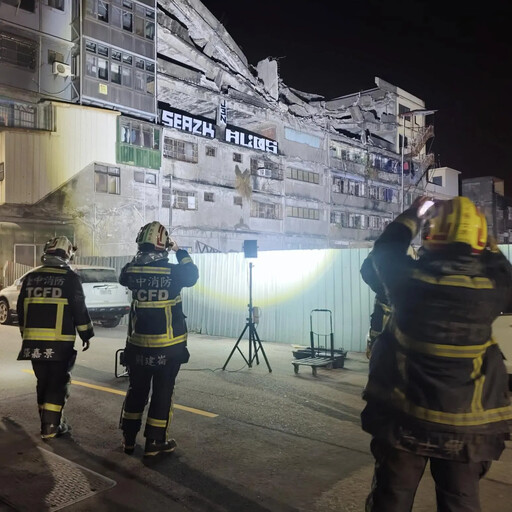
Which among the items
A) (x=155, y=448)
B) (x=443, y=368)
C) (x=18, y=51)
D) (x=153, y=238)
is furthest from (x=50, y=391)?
(x=18, y=51)

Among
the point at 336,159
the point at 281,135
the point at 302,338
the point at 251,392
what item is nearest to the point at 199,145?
the point at 281,135

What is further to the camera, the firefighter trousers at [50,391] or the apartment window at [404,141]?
the apartment window at [404,141]

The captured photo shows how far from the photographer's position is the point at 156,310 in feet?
14.7

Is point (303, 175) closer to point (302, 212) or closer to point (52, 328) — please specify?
point (302, 212)

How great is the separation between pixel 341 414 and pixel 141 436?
2444 millimetres

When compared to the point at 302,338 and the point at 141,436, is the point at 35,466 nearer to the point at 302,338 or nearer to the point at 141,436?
the point at 141,436

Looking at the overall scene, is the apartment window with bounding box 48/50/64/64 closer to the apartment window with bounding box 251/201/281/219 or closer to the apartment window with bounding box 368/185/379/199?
the apartment window with bounding box 251/201/281/219

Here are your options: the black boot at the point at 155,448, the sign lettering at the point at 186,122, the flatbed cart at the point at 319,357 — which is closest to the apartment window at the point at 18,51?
the sign lettering at the point at 186,122

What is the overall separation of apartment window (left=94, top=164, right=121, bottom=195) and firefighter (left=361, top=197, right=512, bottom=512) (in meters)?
26.7

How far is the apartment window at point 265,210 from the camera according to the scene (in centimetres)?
3712

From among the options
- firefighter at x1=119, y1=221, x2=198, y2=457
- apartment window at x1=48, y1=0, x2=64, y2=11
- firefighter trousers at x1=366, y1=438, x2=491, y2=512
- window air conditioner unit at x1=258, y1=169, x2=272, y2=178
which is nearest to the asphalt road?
firefighter at x1=119, y1=221, x2=198, y2=457

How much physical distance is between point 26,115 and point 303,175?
22.5 meters

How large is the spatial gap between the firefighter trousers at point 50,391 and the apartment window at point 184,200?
89.7 ft

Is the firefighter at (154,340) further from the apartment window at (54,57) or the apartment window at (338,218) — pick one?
the apartment window at (338,218)
